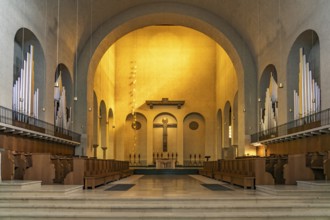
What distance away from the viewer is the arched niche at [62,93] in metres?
19.2

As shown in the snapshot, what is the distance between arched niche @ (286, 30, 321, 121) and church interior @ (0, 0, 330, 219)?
5 centimetres

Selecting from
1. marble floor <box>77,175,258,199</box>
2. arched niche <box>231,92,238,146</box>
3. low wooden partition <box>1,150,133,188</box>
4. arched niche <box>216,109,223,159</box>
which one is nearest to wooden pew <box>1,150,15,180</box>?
low wooden partition <box>1,150,133,188</box>

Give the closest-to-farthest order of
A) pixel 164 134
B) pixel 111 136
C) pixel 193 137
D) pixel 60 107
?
1. pixel 60 107
2. pixel 111 136
3. pixel 164 134
4. pixel 193 137

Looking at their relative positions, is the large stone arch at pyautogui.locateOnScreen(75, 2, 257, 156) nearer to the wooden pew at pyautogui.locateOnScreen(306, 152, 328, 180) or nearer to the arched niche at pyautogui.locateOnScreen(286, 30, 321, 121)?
the arched niche at pyautogui.locateOnScreen(286, 30, 321, 121)

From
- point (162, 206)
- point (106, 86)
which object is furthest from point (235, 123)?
point (162, 206)

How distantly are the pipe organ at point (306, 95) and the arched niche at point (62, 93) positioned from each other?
9.44m

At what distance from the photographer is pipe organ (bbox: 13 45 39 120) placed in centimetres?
1463

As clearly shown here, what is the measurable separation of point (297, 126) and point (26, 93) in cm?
948

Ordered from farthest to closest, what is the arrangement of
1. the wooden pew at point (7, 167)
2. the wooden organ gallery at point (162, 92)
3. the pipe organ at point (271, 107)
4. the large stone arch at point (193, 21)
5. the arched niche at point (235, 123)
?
1. the arched niche at point (235, 123)
2. the large stone arch at point (193, 21)
3. the pipe organ at point (271, 107)
4. the wooden organ gallery at point (162, 92)
5. the wooden pew at point (7, 167)

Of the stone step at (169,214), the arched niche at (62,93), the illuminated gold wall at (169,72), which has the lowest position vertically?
the stone step at (169,214)

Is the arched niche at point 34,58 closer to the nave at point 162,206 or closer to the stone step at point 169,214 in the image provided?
the nave at point 162,206

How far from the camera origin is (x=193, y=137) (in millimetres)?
31812

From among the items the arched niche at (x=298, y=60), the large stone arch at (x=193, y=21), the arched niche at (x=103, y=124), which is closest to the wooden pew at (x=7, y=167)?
the arched niche at (x=298, y=60)

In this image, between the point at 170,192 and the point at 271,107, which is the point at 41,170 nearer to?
the point at 170,192
